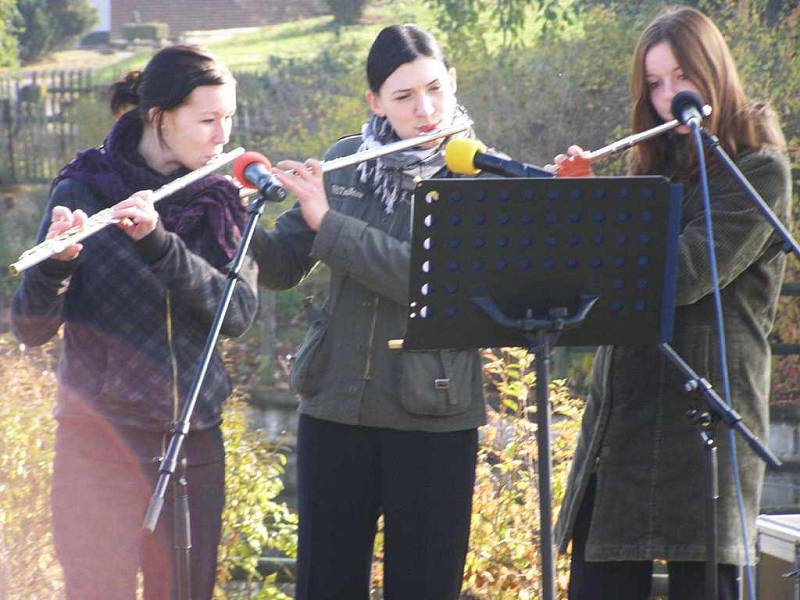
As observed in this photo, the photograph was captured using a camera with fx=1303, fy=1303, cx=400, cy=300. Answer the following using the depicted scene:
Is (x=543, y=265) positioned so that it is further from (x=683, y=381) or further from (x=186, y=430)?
(x=186, y=430)

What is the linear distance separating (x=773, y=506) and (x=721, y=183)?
3594 millimetres

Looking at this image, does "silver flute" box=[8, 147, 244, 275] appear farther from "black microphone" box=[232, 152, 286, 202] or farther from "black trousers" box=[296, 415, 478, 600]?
"black trousers" box=[296, 415, 478, 600]

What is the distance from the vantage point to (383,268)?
115 inches

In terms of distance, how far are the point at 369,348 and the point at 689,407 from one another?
734 mm

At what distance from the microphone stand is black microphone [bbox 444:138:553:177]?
37 centimetres

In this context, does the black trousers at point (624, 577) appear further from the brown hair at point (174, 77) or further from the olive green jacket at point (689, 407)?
the brown hair at point (174, 77)

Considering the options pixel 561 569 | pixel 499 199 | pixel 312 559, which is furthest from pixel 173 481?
pixel 561 569

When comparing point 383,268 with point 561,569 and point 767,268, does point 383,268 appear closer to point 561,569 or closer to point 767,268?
point 767,268

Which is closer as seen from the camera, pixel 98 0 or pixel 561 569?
pixel 561 569

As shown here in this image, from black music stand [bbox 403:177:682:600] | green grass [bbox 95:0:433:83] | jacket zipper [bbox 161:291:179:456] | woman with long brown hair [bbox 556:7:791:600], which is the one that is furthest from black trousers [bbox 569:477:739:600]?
green grass [bbox 95:0:433:83]

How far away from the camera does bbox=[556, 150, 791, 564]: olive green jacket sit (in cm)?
287

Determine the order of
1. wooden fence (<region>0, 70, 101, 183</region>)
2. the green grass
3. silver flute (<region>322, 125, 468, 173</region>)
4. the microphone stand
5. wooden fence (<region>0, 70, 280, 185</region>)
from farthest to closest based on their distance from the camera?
1. wooden fence (<region>0, 70, 101, 183</region>)
2. wooden fence (<region>0, 70, 280, 185</region>)
3. the green grass
4. silver flute (<region>322, 125, 468, 173</region>)
5. the microphone stand

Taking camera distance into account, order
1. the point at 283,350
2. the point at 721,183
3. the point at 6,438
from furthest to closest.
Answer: the point at 283,350
the point at 6,438
the point at 721,183

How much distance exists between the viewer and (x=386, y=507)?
303 centimetres
